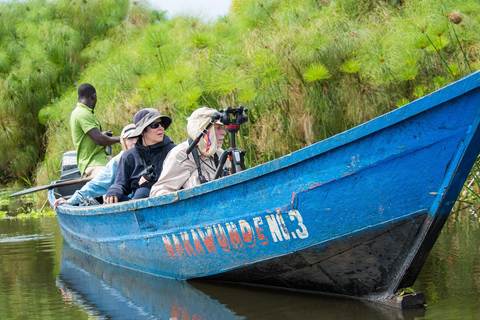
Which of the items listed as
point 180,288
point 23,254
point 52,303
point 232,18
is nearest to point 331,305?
point 180,288

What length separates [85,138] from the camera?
702cm

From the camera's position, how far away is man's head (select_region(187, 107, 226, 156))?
4.64 metres

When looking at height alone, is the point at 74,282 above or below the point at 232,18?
below

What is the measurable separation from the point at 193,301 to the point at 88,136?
315cm

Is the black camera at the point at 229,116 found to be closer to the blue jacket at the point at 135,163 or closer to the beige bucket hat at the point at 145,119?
the beige bucket hat at the point at 145,119

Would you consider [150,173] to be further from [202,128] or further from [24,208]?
[24,208]

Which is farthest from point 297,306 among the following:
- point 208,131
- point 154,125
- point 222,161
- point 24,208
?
point 24,208

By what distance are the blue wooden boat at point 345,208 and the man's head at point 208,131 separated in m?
0.52

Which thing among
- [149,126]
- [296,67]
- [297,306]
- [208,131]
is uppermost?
[296,67]

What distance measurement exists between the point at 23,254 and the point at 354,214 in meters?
4.11

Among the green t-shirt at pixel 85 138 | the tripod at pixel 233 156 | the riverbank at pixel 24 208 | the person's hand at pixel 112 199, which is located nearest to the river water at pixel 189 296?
the person's hand at pixel 112 199

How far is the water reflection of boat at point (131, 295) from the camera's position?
409 centimetres

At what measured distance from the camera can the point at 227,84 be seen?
298 inches

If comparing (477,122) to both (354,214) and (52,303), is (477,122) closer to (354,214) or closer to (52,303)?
(354,214)
